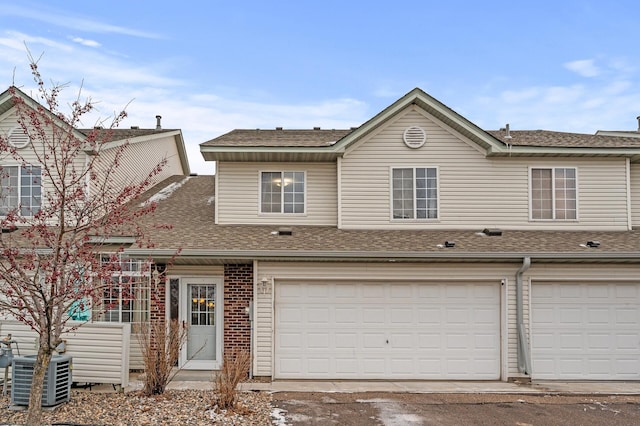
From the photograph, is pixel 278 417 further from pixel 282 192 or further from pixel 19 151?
pixel 19 151

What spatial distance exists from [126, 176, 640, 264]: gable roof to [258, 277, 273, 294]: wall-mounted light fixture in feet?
1.64

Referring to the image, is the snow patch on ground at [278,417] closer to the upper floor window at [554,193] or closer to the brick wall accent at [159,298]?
the brick wall accent at [159,298]

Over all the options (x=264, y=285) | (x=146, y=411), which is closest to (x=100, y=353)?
(x=146, y=411)

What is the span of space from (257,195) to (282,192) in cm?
62

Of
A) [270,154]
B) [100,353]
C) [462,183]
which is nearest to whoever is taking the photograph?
[100,353]

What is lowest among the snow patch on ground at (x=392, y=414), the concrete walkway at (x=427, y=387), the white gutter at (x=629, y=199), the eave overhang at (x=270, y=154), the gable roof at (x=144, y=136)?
the concrete walkway at (x=427, y=387)

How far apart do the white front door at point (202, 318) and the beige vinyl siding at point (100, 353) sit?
7.25 feet

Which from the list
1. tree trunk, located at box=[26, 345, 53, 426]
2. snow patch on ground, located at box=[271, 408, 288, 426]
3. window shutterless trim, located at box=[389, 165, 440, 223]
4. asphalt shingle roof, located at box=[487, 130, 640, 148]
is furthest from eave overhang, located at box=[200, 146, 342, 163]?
tree trunk, located at box=[26, 345, 53, 426]

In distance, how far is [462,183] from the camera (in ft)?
42.1

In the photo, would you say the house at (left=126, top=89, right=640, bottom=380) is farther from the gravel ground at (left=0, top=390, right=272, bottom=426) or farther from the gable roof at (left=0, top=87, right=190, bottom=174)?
the gable roof at (left=0, top=87, right=190, bottom=174)

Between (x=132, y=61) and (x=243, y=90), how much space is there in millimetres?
5782

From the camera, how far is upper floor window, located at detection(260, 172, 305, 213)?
42.5 ft

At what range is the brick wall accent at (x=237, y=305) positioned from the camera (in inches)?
436

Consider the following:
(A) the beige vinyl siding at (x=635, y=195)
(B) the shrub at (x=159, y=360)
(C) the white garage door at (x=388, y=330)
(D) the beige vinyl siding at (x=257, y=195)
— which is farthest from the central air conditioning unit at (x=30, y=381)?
(A) the beige vinyl siding at (x=635, y=195)
